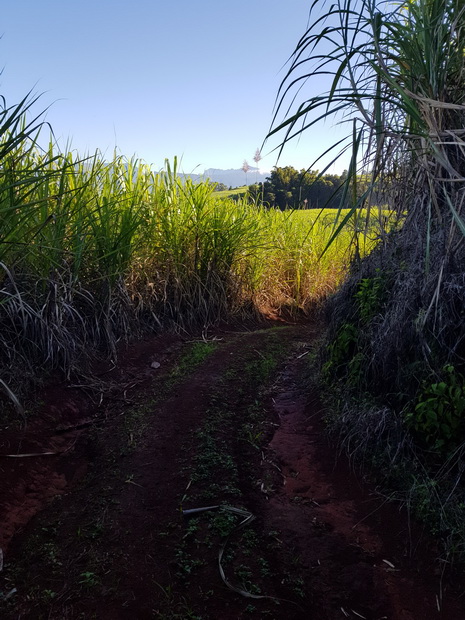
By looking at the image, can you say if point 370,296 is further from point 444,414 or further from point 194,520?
point 194,520

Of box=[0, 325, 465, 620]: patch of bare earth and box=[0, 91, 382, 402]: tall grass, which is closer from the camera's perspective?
box=[0, 325, 465, 620]: patch of bare earth

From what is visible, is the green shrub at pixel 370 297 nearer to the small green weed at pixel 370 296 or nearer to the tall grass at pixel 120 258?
the small green weed at pixel 370 296

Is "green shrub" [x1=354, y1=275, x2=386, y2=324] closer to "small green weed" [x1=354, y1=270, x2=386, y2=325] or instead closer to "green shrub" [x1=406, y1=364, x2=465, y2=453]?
"small green weed" [x1=354, y1=270, x2=386, y2=325]

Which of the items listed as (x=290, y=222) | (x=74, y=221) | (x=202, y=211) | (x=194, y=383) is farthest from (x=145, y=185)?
(x=290, y=222)

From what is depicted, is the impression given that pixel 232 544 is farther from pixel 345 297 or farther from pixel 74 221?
pixel 74 221

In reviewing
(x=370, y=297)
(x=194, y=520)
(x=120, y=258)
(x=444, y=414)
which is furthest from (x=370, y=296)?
(x=120, y=258)

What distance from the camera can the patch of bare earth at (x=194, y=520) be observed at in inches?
65.4

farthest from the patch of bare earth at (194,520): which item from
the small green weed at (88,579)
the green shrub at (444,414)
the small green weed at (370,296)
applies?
the small green weed at (370,296)

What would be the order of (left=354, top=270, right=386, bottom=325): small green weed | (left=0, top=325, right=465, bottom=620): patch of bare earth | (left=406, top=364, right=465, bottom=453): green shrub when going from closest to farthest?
(left=0, top=325, right=465, bottom=620): patch of bare earth < (left=406, top=364, right=465, bottom=453): green shrub < (left=354, top=270, right=386, bottom=325): small green weed

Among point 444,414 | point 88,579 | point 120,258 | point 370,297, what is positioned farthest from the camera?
point 120,258

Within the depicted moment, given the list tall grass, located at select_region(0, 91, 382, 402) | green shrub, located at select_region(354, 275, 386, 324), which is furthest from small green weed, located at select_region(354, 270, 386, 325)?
tall grass, located at select_region(0, 91, 382, 402)

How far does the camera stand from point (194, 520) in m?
2.05

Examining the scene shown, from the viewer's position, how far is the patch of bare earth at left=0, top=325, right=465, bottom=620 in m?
1.66

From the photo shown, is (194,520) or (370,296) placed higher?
(370,296)
